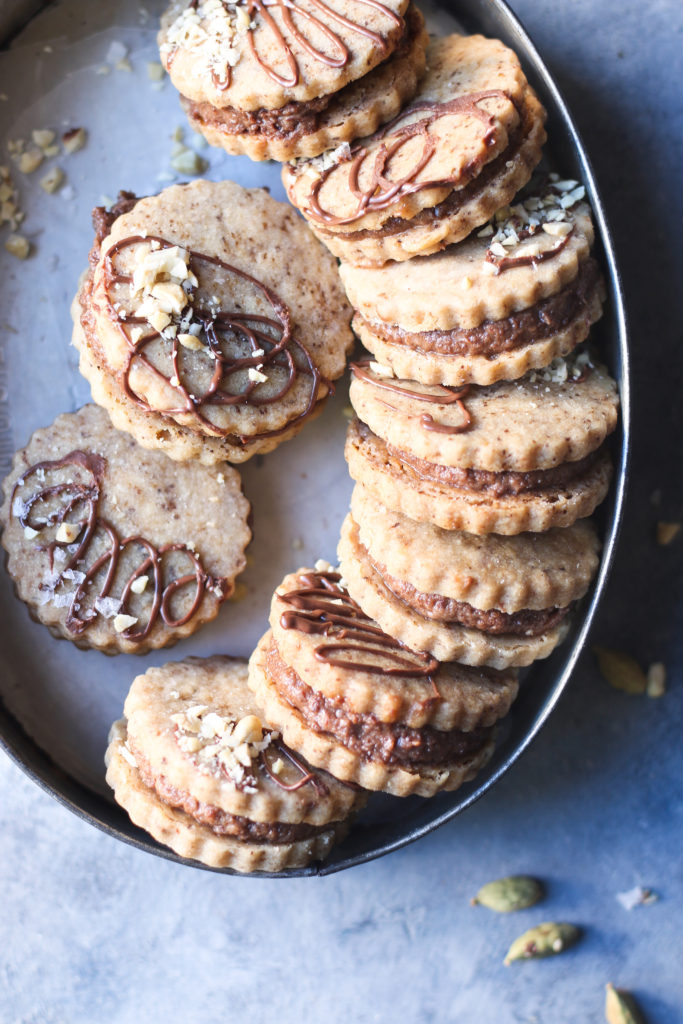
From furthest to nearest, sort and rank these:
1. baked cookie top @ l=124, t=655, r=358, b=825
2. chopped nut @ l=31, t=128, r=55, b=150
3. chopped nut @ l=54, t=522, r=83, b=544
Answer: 1. chopped nut @ l=31, t=128, r=55, b=150
2. chopped nut @ l=54, t=522, r=83, b=544
3. baked cookie top @ l=124, t=655, r=358, b=825

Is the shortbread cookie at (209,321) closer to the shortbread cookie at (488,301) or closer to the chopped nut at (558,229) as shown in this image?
the shortbread cookie at (488,301)

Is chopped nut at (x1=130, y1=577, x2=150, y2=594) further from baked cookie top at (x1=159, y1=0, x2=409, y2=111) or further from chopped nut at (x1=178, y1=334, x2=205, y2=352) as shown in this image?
baked cookie top at (x1=159, y1=0, x2=409, y2=111)

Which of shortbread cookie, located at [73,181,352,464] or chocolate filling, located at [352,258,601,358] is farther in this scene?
shortbread cookie, located at [73,181,352,464]

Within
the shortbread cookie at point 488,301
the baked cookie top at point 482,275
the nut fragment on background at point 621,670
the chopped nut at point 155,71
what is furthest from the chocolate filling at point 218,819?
the chopped nut at point 155,71

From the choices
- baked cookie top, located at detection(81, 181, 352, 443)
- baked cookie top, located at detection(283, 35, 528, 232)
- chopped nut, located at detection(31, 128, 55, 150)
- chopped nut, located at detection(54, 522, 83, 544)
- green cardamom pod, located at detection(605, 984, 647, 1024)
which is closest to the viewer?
baked cookie top, located at detection(283, 35, 528, 232)

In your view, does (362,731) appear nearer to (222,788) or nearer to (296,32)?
(222,788)

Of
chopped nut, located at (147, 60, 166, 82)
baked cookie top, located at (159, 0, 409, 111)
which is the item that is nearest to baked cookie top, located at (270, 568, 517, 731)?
baked cookie top, located at (159, 0, 409, 111)
